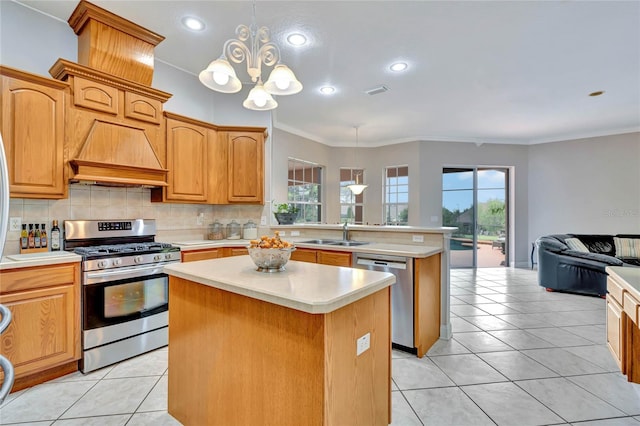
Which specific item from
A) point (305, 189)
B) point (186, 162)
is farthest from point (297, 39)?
point (305, 189)

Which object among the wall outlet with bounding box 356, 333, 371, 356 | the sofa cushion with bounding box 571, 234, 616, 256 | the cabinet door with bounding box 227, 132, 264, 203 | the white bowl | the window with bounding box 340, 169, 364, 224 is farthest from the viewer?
the window with bounding box 340, 169, 364, 224

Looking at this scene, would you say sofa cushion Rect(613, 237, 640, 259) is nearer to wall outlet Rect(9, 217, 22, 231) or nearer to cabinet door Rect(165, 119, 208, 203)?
cabinet door Rect(165, 119, 208, 203)

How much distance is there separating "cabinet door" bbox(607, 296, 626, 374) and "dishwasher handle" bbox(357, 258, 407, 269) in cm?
148

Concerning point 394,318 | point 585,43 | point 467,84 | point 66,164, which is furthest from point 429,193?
point 66,164

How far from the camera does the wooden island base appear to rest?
4.25ft

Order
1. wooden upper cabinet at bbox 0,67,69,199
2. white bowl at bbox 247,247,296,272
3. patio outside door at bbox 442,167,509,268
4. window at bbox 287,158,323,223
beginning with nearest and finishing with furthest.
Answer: white bowl at bbox 247,247,296,272 < wooden upper cabinet at bbox 0,67,69,199 < window at bbox 287,158,323,223 < patio outside door at bbox 442,167,509,268

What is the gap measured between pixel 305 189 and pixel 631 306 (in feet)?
17.4

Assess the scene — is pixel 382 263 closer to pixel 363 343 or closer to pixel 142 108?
pixel 363 343

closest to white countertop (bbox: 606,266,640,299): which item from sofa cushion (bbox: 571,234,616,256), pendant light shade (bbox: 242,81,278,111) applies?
pendant light shade (bbox: 242,81,278,111)

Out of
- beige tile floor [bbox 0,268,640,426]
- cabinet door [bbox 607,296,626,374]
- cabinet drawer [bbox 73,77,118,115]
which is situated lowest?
beige tile floor [bbox 0,268,640,426]

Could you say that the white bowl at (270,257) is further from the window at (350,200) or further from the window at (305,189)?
the window at (350,200)

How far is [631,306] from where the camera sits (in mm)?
1848

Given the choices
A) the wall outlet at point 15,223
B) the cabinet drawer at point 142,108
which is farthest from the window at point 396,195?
the wall outlet at point 15,223

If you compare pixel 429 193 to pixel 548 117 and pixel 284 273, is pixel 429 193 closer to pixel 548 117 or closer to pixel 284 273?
pixel 548 117
